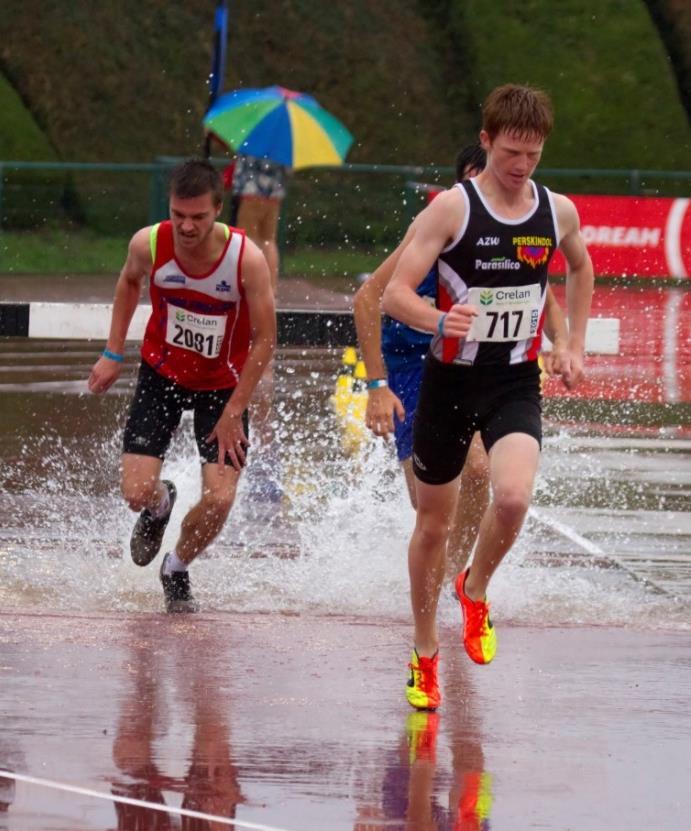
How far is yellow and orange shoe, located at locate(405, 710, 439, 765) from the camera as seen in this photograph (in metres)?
5.06

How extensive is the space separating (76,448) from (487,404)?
5.43 m

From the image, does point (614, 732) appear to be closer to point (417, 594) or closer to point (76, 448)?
point (417, 594)

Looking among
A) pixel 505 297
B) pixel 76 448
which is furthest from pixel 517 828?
pixel 76 448

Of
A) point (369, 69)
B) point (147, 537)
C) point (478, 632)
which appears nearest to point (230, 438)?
point (147, 537)

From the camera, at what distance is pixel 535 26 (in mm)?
29672

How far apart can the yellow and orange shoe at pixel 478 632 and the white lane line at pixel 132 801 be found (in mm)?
1456

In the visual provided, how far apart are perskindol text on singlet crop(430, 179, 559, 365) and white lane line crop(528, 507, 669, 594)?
216 centimetres

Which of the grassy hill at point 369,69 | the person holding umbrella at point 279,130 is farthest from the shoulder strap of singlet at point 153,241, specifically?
the grassy hill at point 369,69

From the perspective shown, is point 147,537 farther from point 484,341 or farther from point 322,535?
point 484,341

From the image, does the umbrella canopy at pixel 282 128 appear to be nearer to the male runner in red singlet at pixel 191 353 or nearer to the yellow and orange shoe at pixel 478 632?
the male runner in red singlet at pixel 191 353

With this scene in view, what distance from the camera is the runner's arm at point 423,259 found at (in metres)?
5.35

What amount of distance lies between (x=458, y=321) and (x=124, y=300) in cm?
204

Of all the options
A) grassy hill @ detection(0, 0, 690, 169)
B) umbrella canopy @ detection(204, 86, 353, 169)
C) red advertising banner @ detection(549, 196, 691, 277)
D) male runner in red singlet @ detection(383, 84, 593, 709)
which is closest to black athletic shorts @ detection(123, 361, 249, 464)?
male runner in red singlet @ detection(383, 84, 593, 709)

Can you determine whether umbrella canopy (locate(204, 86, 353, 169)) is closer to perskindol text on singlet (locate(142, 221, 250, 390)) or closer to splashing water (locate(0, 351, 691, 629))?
splashing water (locate(0, 351, 691, 629))
